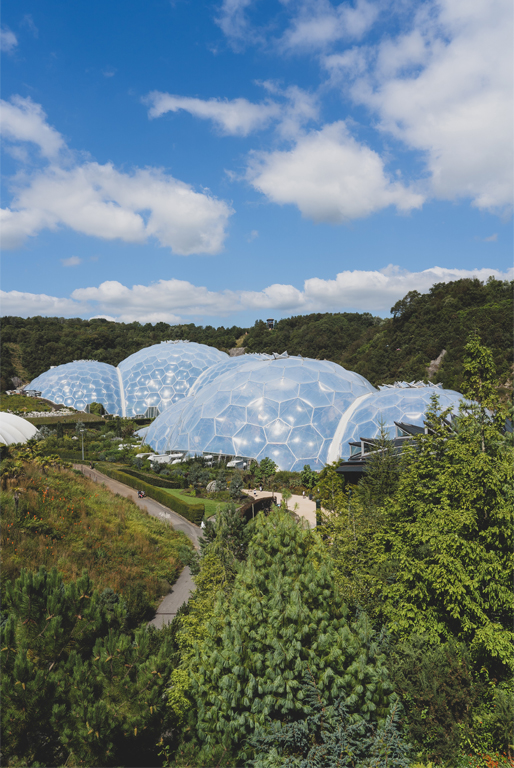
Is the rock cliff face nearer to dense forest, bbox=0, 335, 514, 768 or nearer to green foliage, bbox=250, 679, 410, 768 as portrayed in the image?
dense forest, bbox=0, 335, 514, 768

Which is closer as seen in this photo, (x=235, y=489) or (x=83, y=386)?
(x=235, y=489)

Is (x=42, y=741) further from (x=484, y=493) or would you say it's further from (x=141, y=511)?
(x=141, y=511)

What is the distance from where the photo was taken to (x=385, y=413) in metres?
28.8

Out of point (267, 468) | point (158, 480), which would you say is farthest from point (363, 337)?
point (158, 480)

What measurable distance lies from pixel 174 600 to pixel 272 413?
675 inches

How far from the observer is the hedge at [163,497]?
22.9 m

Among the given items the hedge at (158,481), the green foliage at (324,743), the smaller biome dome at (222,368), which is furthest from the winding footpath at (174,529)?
the smaller biome dome at (222,368)

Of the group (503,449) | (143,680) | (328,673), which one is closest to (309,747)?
(328,673)

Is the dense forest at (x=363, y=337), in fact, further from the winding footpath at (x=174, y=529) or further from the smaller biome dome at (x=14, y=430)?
the smaller biome dome at (x=14, y=430)

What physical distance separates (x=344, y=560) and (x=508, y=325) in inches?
2034

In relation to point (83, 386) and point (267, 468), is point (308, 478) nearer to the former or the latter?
point (267, 468)

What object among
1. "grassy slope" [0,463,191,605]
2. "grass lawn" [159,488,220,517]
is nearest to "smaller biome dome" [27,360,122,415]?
"grass lawn" [159,488,220,517]

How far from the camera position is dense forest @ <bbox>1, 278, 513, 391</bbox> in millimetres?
54188

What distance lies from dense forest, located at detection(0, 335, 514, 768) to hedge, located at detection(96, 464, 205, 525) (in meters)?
12.8
